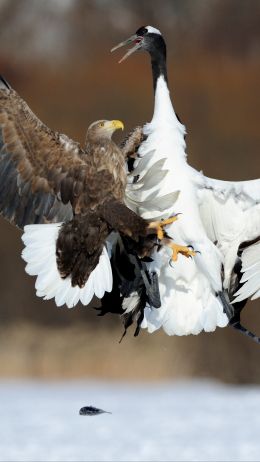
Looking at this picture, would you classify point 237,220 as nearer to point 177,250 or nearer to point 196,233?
point 196,233

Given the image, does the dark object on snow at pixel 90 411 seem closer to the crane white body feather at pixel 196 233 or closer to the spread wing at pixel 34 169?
the crane white body feather at pixel 196 233

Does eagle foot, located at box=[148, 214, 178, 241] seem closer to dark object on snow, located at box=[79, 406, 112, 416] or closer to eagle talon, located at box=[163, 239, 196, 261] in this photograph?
eagle talon, located at box=[163, 239, 196, 261]

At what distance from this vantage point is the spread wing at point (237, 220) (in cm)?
427

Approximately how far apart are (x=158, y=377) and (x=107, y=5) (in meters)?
1.78

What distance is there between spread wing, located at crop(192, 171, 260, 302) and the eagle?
0.18m

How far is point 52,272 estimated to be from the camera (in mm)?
4066

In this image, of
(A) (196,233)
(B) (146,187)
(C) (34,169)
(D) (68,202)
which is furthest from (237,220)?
(C) (34,169)

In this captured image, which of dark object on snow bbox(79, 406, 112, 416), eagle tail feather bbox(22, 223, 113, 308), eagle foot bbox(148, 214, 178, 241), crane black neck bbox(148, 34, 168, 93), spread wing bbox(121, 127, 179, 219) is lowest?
dark object on snow bbox(79, 406, 112, 416)

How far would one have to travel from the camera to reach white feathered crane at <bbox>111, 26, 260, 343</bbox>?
420cm

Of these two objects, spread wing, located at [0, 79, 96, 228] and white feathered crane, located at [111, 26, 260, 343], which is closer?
spread wing, located at [0, 79, 96, 228]

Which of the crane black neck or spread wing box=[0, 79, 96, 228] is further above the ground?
the crane black neck

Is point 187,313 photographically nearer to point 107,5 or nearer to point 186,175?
point 186,175

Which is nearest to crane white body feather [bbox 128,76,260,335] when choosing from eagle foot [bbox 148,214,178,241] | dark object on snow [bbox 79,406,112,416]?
eagle foot [bbox 148,214,178,241]

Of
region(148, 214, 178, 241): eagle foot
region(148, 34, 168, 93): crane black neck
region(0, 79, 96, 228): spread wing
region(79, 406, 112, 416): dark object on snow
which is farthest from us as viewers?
region(148, 34, 168, 93): crane black neck
